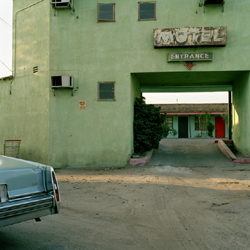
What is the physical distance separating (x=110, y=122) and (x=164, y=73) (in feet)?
9.60

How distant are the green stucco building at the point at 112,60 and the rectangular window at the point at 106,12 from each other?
38 millimetres

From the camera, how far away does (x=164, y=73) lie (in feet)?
36.8

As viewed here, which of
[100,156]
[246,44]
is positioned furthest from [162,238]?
[246,44]

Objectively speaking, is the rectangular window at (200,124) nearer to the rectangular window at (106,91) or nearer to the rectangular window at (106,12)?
the rectangular window at (106,91)

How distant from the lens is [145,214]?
507 cm

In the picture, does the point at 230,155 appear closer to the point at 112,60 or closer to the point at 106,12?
the point at 112,60

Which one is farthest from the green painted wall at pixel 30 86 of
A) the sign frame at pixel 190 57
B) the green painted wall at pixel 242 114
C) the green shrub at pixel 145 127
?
the green painted wall at pixel 242 114

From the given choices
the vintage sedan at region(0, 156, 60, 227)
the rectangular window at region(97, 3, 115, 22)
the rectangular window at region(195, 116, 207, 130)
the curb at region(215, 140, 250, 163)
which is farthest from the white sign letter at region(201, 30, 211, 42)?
the rectangular window at region(195, 116, 207, 130)

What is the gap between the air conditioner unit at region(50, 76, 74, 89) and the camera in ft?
36.0

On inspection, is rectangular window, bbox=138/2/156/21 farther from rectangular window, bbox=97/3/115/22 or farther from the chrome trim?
the chrome trim

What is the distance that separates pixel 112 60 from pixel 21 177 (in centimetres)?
845

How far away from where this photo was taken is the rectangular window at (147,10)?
1110 centimetres

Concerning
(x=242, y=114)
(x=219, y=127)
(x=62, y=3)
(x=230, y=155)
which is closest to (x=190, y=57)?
(x=242, y=114)

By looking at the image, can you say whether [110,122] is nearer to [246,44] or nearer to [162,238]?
[246,44]
